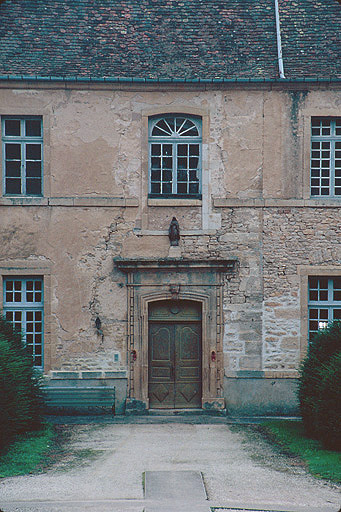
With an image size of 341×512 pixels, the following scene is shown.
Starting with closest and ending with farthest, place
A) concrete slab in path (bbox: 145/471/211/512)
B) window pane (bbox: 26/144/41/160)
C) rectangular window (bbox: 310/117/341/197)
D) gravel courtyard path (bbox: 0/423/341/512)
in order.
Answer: concrete slab in path (bbox: 145/471/211/512) → gravel courtyard path (bbox: 0/423/341/512) → window pane (bbox: 26/144/41/160) → rectangular window (bbox: 310/117/341/197)

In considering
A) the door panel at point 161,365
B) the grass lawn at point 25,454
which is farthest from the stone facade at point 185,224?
the grass lawn at point 25,454

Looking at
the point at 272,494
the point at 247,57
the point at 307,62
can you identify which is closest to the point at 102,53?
the point at 247,57

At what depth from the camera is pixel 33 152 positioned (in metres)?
13.8

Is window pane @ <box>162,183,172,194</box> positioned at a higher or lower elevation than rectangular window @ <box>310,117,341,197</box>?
lower

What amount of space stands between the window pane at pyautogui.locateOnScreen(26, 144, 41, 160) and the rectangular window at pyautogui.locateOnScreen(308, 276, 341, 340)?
6189mm

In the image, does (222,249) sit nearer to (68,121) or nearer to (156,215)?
(156,215)

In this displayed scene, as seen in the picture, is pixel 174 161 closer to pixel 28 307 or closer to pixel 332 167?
pixel 332 167

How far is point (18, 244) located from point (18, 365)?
3.34m

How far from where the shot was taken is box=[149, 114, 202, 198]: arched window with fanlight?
1386 cm

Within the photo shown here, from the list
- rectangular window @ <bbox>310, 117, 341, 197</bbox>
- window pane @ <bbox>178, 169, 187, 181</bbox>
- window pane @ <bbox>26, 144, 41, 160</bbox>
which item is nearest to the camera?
window pane @ <bbox>26, 144, 41, 160</bbox>

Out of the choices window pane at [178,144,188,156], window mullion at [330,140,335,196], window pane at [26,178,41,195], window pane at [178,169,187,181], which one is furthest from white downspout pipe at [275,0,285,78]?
window pane at [26,178,41,195]

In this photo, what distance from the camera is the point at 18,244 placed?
1358cm

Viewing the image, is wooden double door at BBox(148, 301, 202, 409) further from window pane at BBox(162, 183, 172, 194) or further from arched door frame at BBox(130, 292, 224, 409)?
window pane at BBox(162, 183, 172, 194)

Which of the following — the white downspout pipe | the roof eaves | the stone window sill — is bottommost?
the stone window sill
